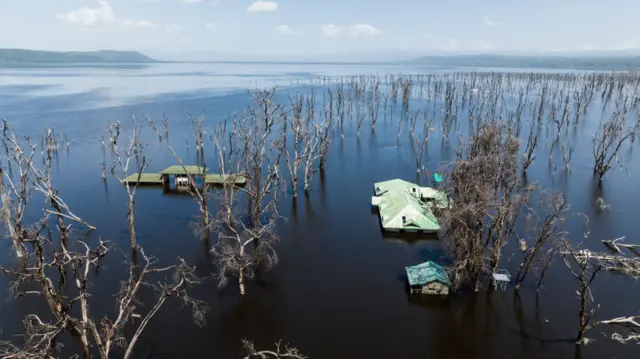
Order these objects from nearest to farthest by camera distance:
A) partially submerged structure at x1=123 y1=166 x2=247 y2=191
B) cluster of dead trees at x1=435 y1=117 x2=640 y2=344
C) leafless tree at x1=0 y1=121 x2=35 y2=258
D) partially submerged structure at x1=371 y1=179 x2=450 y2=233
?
1. leafless tree at x1=0 y1=121 x2=35 y2=258
2. cluster of dead trees at x1=435 y1=117 x2=640 y2=344
3. partially submerged structure at x1=371 y1=179 x2=450 y2=233
4. partially submerged structure at x1=123 y1=166 x2=247 y2=191

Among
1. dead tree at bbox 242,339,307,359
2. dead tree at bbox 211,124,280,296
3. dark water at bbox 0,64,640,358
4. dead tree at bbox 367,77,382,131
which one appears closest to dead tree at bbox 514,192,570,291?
dark water at bbox 0,64,640,358

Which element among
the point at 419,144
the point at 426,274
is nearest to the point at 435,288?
the point at 426,274

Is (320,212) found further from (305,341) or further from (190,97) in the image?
(190,97)

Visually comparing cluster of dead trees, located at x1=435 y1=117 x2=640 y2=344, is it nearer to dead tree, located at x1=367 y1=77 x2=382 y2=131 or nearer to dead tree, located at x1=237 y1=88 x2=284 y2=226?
dead tree, located at x1=237 y1=88 x2=284 y2=226

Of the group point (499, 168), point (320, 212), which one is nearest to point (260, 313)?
point (320, 212)

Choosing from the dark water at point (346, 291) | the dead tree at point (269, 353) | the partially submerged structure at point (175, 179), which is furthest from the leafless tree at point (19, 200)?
the partially submerged structure at point (175, 179)

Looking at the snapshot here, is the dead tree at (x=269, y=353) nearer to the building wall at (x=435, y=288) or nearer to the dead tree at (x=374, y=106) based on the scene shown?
the building wall at (x=435, y=288)
